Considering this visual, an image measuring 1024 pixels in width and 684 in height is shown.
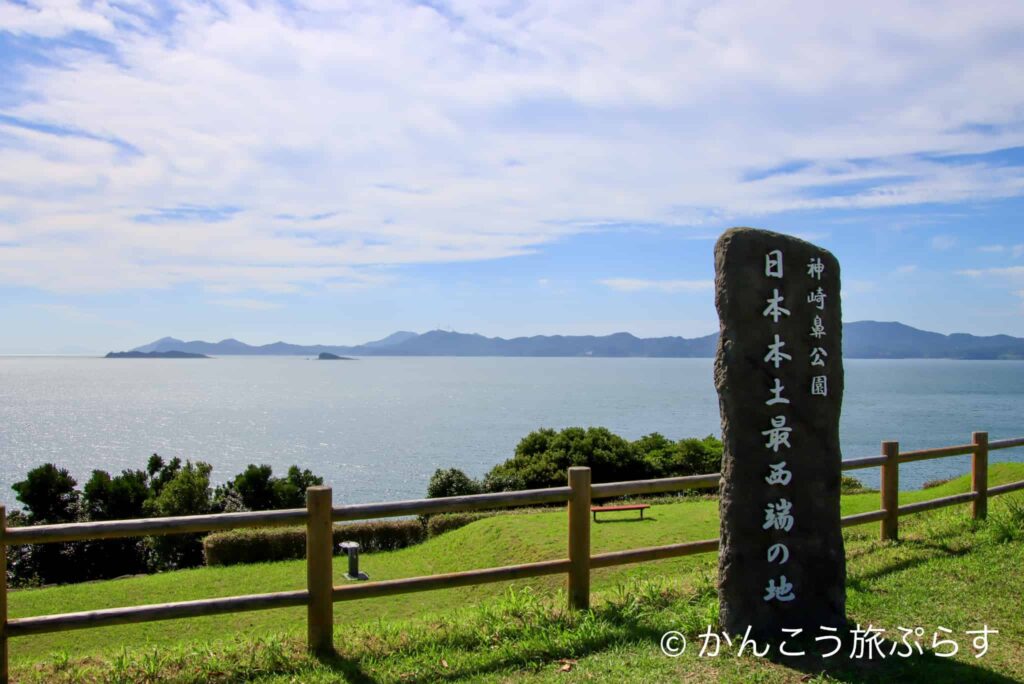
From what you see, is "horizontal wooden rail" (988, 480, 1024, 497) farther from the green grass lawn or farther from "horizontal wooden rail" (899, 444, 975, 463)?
"horizontal wooden rail" (899, 444, 975, 463)

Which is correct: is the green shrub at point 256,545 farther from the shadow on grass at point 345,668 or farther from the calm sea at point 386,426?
the calm sea at point 386,426

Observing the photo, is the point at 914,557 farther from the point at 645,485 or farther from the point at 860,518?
the point at 645,485

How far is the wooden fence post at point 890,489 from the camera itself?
8758 millimetres

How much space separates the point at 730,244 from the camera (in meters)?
5.96

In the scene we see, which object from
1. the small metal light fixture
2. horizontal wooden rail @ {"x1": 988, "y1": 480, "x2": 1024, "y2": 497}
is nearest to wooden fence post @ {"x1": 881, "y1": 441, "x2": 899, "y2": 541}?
horizontal wooden rail @ {"x1": 988, "y1": 480, "x2": 1024, "y2": 497}

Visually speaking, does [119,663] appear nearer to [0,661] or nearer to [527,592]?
[0,661]

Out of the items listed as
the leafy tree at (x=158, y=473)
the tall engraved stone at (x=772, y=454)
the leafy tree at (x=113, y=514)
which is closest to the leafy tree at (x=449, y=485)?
the leafy tree at (x=113, y=514)

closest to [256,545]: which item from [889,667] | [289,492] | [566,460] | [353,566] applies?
[353,566]

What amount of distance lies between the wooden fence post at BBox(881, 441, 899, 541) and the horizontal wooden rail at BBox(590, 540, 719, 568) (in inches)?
109

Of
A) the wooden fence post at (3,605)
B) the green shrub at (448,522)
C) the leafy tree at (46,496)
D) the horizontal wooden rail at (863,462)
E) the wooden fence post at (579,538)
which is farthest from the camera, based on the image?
the leafy tree at (46,496)

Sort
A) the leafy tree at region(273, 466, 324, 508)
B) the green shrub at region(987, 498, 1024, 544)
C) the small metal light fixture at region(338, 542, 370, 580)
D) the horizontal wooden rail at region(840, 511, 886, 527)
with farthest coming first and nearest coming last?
1. the leafy tree at region(273, 466, 324, 508)
2. the small metal light fixture at region(338, 542, 370, 580)
3. the green shrub at region(987, 498, 1024, 544)
4. the horizontal wooden rail at region(840, 511, 886, 527)

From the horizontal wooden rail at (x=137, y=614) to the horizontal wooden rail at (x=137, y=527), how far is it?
1.52ft

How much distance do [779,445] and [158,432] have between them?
74.3 meters

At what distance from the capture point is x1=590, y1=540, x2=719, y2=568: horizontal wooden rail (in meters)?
6.62
